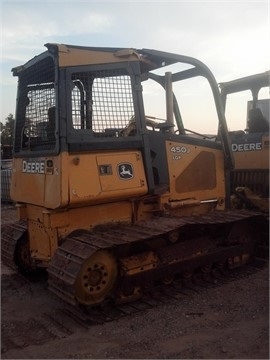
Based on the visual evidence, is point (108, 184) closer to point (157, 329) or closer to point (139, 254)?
point (139, 254)

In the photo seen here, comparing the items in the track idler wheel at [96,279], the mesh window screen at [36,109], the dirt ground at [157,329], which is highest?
the mesh window screen at [36,109]

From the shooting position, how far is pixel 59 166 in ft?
15.8

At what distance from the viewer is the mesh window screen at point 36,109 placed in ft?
17.2

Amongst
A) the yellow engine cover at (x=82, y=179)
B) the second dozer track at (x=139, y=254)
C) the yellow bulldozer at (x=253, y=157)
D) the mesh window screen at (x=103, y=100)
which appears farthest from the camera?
the yellow bulldozer at (x=253, y=157)

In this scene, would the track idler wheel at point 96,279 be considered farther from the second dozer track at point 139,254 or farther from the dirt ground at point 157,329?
the dirt ground at point 157,329

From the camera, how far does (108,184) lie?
5.07 meters

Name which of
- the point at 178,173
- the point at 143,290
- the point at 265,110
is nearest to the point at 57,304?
the point at 143,290

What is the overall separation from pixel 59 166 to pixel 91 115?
0.79 meters

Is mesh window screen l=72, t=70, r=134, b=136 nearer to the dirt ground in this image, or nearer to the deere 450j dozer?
the deere 450j dozer

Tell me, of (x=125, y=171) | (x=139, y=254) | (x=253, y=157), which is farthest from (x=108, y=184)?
(x=253, y=157)

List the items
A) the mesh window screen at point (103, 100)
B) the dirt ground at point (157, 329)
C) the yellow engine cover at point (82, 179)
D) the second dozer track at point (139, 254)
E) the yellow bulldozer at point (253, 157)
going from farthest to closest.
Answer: the yellow bulldozer at point (253, 157), the mesh window screen at point (103, 100), the yellow engine cover at point (82, 179), the second dozer track at point (139, 254), the dirt ground at point (157, 329)

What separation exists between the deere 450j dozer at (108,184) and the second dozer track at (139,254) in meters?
0.01

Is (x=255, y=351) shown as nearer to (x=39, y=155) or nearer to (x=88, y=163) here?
(x=88, y=163)

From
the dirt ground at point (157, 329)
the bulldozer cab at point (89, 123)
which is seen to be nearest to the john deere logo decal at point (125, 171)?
the bulldozer cab at point (89, 123)
